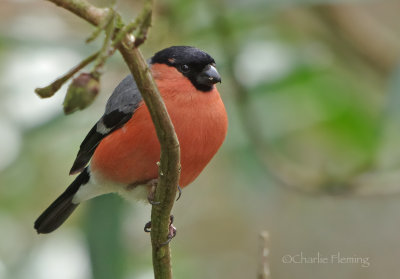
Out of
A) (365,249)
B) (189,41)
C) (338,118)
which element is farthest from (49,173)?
(365,249)

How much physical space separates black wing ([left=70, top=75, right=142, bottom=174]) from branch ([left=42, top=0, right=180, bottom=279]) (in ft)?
2.83

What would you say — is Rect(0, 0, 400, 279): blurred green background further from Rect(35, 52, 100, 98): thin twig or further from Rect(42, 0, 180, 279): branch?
Rect(35, 52, 100, 98): thin twig

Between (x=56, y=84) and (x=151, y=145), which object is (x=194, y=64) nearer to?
(x=151, y=145)

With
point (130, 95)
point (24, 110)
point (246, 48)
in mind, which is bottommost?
point (130, 95)

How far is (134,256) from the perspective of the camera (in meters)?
4.12

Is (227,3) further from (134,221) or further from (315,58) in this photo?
(134,221)

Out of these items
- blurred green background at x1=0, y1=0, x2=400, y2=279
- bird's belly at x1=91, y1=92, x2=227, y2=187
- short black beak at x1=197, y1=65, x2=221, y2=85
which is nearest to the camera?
bird's belly at x1=91, y1=92, x2=227, y2=187

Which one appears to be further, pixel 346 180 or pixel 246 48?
pixel 246 48

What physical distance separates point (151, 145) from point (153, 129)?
7 centimetres

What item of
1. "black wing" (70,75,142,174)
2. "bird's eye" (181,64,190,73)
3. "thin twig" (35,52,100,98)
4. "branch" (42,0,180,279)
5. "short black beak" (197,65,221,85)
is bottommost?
"thin twig" (35,52,100,98)

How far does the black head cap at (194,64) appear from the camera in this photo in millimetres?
3135

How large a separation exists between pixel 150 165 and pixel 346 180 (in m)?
1.33

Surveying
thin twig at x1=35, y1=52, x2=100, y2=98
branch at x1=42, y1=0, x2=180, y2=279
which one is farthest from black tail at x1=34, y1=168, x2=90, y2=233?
thin twig at x1=35, y1=52, x2=100, y2=98

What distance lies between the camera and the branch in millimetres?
1363
